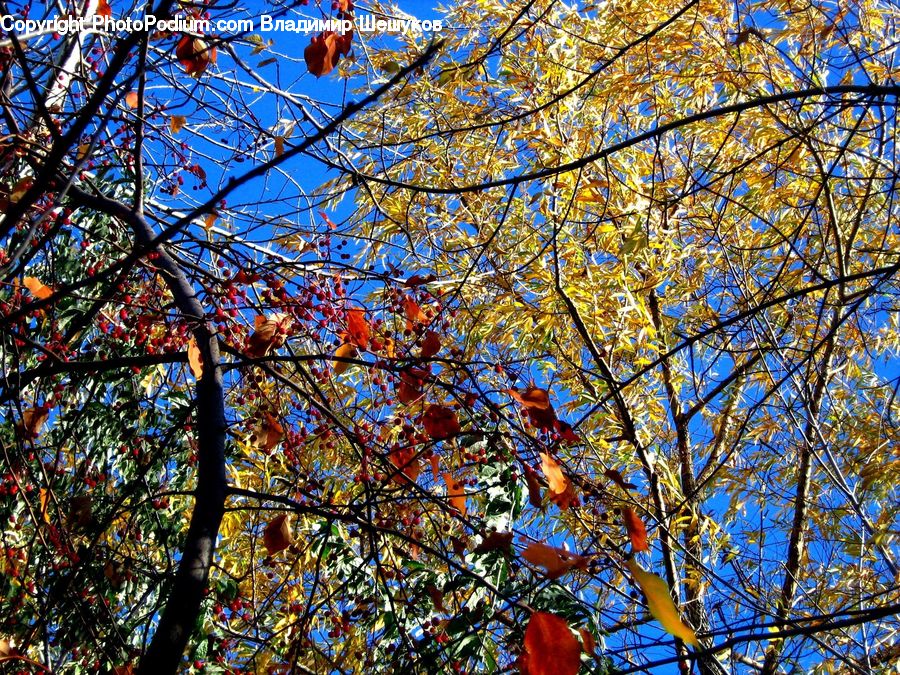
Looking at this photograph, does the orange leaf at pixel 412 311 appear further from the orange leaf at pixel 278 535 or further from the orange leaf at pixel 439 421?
the orange leaf at pixel 278 535

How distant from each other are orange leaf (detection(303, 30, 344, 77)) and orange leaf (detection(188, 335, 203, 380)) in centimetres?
65

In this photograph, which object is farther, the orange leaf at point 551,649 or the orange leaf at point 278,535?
the orange leaf at point 278,535

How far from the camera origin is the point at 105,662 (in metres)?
1.51

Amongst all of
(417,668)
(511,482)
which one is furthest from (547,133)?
(417,668)

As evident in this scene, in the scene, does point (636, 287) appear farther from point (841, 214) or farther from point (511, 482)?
point (511, 482)

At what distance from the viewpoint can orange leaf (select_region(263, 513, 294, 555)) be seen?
59.4 inches

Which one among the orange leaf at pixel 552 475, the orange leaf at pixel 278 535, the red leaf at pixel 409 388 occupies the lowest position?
the orange leaf at pixel 278 535

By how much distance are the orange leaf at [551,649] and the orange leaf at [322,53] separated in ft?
4.09

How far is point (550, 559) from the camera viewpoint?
1022 mm

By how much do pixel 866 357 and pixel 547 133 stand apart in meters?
2.14

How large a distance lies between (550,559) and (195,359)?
799 mm

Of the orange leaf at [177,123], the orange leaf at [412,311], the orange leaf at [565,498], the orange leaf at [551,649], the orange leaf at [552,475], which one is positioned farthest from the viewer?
the orange leaf at [177,123]

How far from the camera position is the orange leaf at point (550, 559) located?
3.31 feet

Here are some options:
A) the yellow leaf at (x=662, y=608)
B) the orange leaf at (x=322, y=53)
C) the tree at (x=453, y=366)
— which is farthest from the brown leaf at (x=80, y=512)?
the yellow leaf at (x=662, y=608)
